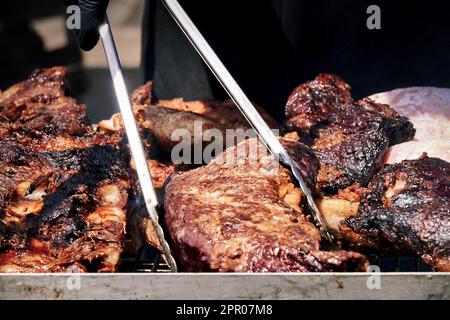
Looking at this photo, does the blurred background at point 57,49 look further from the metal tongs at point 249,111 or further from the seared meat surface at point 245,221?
the seared meat surface at point 245,221

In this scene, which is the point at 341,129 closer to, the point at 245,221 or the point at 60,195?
the point at 245,221

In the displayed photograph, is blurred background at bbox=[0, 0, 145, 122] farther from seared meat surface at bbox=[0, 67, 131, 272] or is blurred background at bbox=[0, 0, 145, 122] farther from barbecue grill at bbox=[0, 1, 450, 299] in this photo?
barbecue grill at bbox=[0, 1, 450, 299]

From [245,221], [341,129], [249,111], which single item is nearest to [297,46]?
[341,129]

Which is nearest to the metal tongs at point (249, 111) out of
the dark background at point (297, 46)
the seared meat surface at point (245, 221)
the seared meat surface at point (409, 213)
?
the seared meat surface at point (245, 221)

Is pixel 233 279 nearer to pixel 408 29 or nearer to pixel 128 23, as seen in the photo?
pixel 408 29

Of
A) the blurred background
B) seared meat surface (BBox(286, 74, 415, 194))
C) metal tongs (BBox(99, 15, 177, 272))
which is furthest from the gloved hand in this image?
the blurred background

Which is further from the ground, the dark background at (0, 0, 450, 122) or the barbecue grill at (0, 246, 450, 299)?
the dark background at (0, 0, 450, 122)
